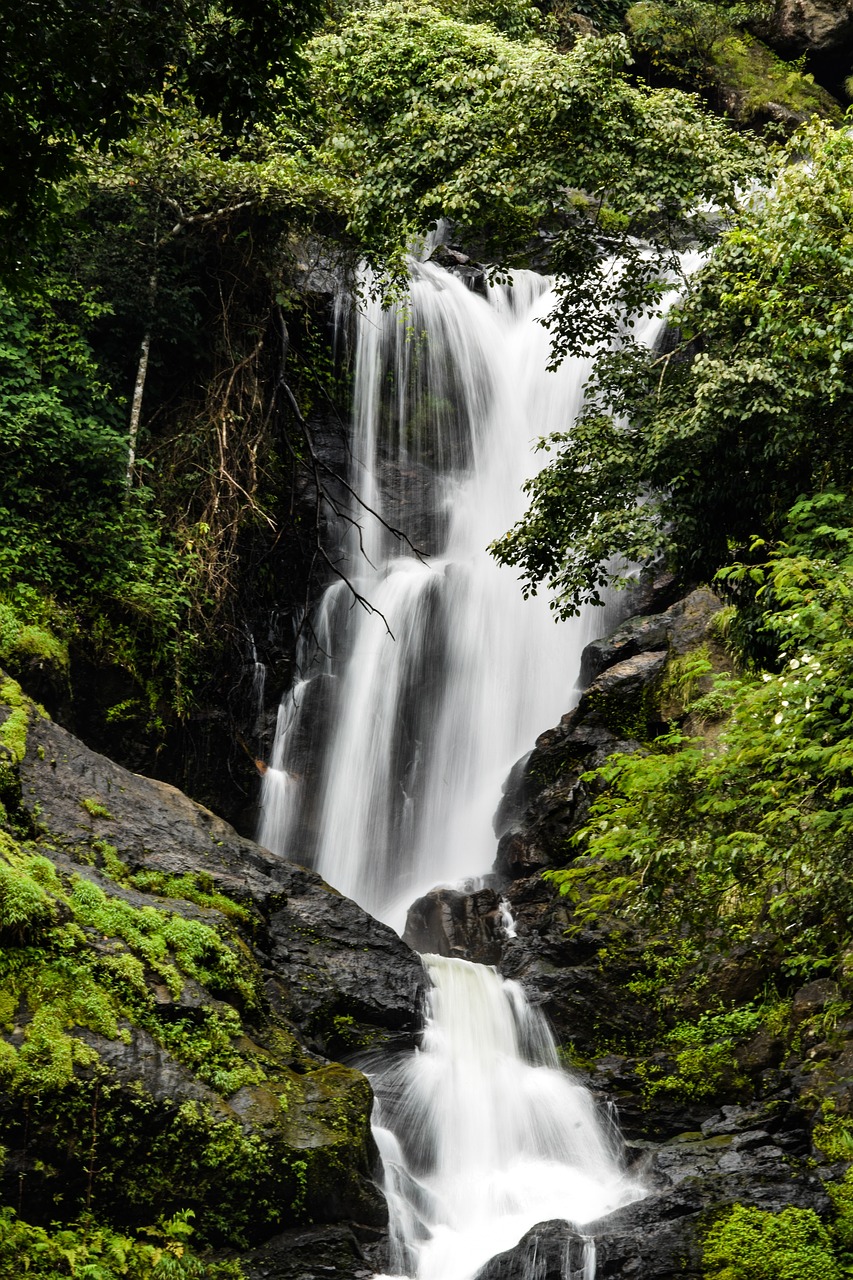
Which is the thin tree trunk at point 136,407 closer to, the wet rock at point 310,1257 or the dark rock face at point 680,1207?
the wet rock at point 310,1257

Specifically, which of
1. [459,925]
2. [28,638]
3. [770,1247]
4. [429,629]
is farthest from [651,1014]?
[28,638]

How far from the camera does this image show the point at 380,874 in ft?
49.0

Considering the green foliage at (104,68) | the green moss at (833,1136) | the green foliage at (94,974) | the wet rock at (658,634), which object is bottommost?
the green moss at (833,1136)

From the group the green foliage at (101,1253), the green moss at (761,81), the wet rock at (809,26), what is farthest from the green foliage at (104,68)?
the wet rock at (809,26)

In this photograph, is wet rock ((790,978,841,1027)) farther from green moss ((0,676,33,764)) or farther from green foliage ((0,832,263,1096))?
green moss ((0,676,33,764))

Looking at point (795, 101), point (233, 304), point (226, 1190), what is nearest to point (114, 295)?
point (233, 304)

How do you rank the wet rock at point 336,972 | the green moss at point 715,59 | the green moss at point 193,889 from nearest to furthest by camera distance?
the green moss at point 193,889, the wet rock at point 336,972, the green moss at point 715,59

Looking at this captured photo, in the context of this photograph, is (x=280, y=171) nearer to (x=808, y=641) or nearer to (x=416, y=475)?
(x=416, y=475)

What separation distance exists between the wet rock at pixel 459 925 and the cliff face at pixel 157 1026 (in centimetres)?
239

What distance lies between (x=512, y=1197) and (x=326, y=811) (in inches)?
273

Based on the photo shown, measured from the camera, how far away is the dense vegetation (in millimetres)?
6242

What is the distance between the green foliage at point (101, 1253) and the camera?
5883mm

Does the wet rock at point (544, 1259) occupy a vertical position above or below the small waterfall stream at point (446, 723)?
below

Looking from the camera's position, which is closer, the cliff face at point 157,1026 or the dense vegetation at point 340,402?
the dense vegetation at point 340,402
